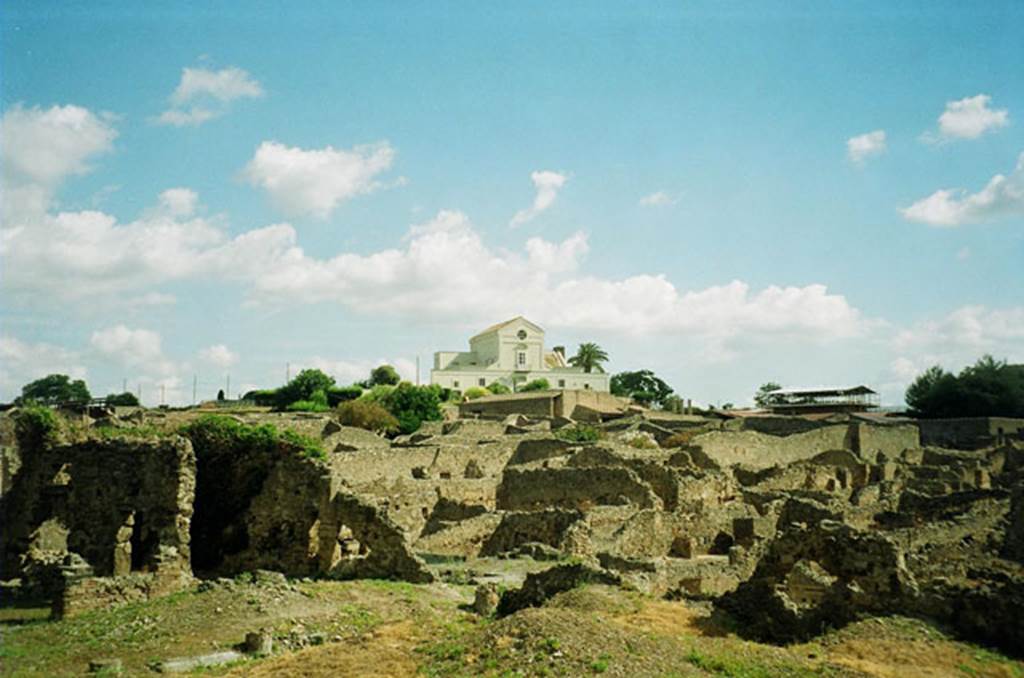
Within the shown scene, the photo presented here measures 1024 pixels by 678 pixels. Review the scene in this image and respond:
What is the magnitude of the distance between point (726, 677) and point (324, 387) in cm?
7057

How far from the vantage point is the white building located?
321 feet

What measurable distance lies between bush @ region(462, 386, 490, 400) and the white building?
10.7ft

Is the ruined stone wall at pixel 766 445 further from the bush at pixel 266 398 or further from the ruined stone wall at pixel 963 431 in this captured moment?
the bush at pixel 266 398

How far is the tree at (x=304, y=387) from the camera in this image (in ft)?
257

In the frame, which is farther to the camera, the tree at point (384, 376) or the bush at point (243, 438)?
the tree at point (384, 376)

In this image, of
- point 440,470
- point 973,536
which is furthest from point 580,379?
point 973,536

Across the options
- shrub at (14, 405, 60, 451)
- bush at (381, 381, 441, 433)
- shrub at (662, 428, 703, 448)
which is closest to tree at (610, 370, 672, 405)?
bush at (381, 381, 441, 433)

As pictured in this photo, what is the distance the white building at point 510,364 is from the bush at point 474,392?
3256 millimetres

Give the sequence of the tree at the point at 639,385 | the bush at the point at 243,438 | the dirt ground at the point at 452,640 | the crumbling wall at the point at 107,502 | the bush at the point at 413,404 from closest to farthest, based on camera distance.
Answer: the dirt ground at the point at 452,640
the crumbling wall at the point at 107,502
the bush at the point at 243,438
the bush at the point at 413,404
the tree at the point at 639,385

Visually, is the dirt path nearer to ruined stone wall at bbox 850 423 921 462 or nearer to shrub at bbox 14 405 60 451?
shrub at bbox 14 405 60 451

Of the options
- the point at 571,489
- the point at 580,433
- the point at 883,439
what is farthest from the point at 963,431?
the point at 571,489

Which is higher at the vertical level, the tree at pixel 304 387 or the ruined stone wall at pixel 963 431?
the tree at pixel 304 387

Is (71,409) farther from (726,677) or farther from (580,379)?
(580,379)

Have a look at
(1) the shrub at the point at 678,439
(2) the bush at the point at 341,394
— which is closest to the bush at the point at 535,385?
(2) the bush at the point at 341,394
